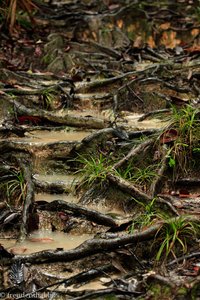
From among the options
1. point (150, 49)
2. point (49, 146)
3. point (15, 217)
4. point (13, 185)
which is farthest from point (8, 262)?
point (150, 49)

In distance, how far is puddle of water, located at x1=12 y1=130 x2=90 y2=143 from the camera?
5.48 m

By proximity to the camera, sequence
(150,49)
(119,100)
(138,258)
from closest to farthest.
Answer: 1. (138,258)
2. (119,100)
3. (150,49)

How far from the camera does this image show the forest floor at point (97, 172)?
145 inches

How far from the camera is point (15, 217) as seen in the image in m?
4.39

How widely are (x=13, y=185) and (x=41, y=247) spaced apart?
796 millimetres

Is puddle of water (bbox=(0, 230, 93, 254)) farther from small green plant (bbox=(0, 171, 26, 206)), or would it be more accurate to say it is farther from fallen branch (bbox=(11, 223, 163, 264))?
small green plant (bbox=(0, 171, 26, 206))

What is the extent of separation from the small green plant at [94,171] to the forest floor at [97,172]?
0.04ft

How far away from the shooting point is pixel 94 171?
4781 millimetres

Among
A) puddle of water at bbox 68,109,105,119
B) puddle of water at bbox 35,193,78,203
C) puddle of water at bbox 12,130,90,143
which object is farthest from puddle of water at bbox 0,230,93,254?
puddle of water at bbox 68,109,105,119

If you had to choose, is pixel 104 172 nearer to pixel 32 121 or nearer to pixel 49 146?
pixel 49 146

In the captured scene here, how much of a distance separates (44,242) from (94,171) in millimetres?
835

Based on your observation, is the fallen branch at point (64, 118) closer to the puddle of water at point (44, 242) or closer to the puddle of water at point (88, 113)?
the puddle of water at point (88, 113)

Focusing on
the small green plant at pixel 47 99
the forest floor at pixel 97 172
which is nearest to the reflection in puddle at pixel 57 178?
the forest floor at pixel 97 172

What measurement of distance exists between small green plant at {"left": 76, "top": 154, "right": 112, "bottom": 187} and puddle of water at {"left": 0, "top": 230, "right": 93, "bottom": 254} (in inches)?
22.4
